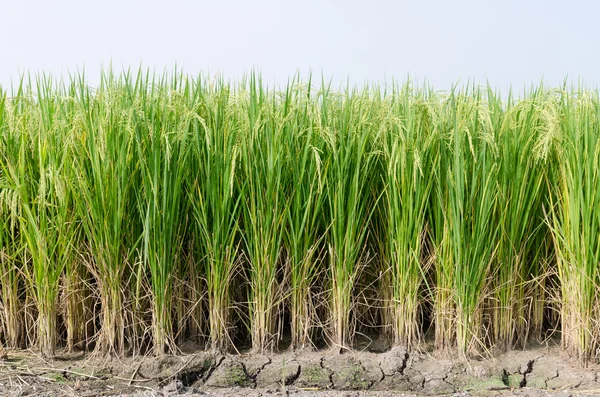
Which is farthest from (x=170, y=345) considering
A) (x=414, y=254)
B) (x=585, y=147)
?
(x=585, y=147)

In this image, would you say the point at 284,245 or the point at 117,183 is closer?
the point at 117,183

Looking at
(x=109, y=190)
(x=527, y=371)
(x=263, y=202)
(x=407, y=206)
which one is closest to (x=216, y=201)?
(x=263, y=202)

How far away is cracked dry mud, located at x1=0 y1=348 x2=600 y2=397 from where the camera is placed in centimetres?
415

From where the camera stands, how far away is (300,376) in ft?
14.0

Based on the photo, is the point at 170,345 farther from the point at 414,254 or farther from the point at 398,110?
the point at 398,110

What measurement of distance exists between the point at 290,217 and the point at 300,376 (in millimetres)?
1026

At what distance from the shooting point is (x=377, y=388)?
4219mm

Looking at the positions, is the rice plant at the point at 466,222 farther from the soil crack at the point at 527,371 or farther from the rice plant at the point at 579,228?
the rice plant at the point at 579,228

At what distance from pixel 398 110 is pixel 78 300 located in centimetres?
255

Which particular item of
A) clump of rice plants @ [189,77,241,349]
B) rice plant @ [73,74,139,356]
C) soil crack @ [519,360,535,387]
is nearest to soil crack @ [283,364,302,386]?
clump of rice plants @ [189,77,241,349]

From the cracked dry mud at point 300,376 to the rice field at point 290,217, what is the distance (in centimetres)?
13

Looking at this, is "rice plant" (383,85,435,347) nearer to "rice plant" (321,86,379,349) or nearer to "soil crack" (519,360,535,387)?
"rice plant" (321,86,379,349)

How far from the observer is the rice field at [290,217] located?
4.20 m

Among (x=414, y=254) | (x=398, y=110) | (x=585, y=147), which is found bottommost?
(x=414, y=254)
